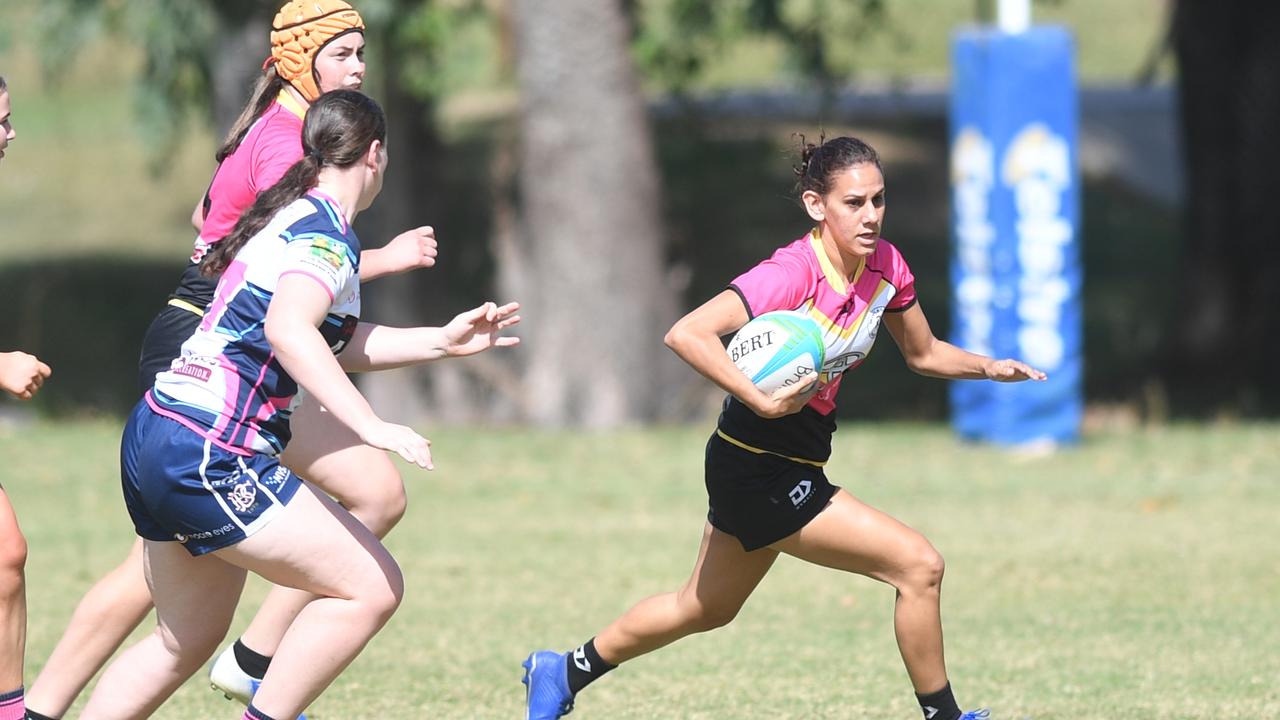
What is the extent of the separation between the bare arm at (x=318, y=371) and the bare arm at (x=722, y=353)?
0.93 m

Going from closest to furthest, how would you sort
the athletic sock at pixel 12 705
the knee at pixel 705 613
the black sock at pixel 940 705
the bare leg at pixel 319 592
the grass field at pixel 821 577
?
the bare leg at pixel 319 592 < the athletic sock at pixel 12 705 < the black sock at pixel 940 705 < the knee at pixel 705 613 < the grass field at pixel 821 577

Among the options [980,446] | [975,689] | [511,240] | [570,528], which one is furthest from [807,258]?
[511,240]

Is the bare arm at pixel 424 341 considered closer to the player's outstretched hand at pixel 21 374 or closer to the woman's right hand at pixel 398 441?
the woman's right hand at pixel 398 441

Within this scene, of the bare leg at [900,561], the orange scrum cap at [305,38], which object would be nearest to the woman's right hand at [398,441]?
the bare leg at [900,561]

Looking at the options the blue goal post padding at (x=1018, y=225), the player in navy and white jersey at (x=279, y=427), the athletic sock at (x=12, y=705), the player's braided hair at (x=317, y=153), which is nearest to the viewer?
the player in navy and white jersey at (x=279, y=427)

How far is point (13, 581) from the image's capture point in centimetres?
482

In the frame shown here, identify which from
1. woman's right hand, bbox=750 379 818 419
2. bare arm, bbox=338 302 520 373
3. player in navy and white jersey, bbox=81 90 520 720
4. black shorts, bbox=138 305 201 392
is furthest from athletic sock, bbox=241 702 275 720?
woman's right hand, bbox=750 379 818 419

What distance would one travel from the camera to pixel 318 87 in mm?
5375

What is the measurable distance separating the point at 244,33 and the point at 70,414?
4.35 metres

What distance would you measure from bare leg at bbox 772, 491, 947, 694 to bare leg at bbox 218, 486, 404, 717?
135 cm

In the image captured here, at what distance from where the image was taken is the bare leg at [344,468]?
540 cm

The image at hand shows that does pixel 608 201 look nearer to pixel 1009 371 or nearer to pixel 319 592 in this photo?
pixel 1009 371

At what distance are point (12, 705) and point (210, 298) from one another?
1.31 m

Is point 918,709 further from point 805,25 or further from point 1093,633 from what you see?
point 805,25
